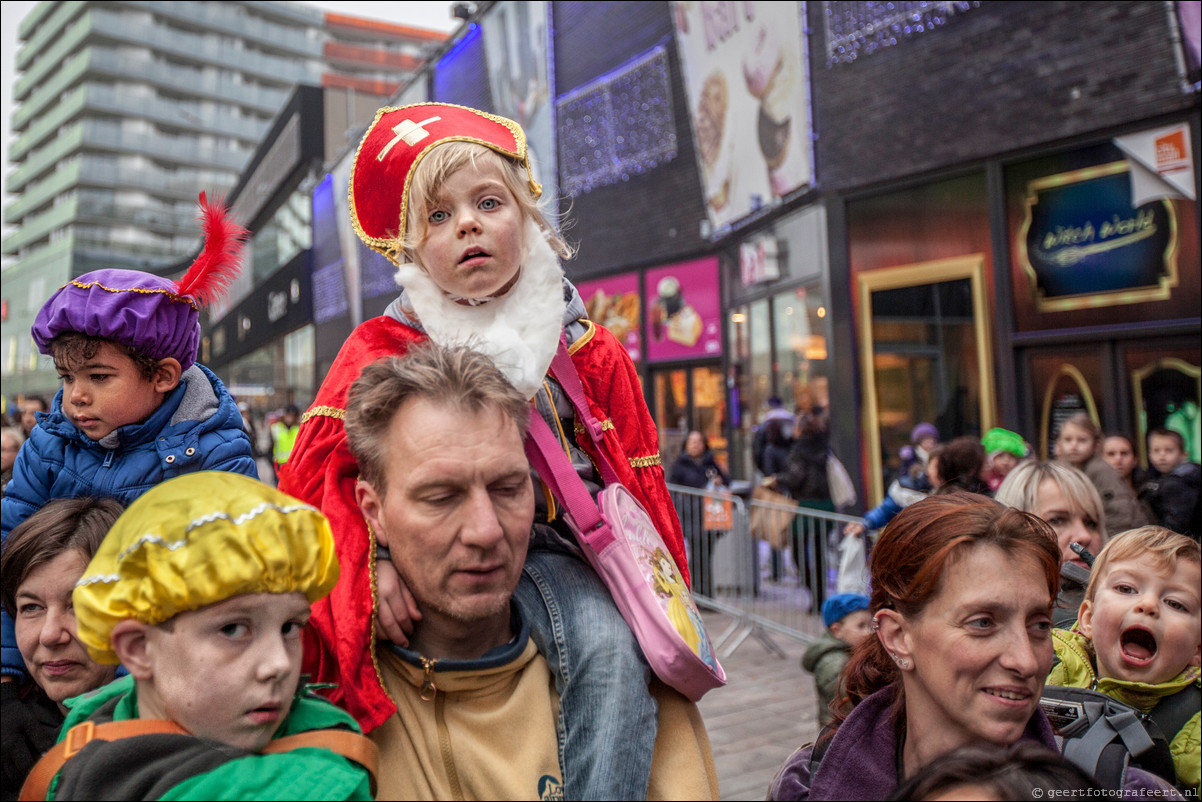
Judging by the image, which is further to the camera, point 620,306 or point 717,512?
point 620,306

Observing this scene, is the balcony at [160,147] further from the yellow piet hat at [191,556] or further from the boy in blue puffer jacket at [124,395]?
the yellow piet hat at [191,556]

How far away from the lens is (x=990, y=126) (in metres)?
9.38

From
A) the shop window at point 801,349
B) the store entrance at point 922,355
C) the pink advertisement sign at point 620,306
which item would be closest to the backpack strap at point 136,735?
the store entrance at point 922,355

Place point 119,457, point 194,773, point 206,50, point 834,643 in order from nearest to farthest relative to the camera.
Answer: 1. point 194,773
2. point 119,457
3. point 834,643
4. point 206,50

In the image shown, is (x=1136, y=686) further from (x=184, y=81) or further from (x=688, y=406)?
(x=184, y=81)

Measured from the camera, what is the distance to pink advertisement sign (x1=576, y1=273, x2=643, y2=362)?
53.1 ft

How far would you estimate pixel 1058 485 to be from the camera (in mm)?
3684

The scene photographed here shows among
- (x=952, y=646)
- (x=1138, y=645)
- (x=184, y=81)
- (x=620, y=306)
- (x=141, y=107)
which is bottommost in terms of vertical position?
(x=1138, y=645)

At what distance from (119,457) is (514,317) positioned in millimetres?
1400

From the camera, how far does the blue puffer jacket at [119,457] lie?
8.84ft

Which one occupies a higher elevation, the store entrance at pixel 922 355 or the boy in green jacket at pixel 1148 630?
the store entrance at pixel 922 355

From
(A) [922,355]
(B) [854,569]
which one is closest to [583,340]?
(B) [854,569]

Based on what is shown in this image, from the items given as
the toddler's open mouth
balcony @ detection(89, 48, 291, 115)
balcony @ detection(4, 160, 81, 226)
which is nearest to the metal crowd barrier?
the toddler's open mouth

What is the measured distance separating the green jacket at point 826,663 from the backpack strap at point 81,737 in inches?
141
